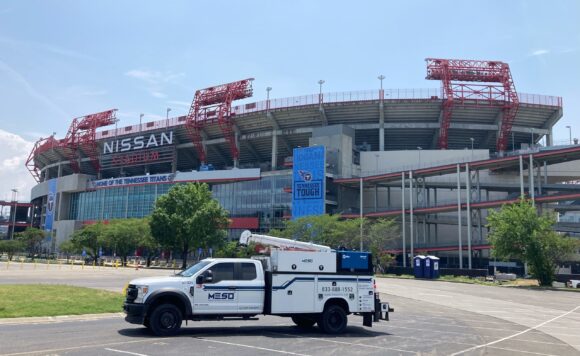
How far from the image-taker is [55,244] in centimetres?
11394

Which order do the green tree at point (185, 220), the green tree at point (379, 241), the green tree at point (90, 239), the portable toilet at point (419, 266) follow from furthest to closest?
the green tree at point (90, 239) → the green tree at point (379, 241) → the green tree at point (185, 220) → the portable toilet at point (419, 266)

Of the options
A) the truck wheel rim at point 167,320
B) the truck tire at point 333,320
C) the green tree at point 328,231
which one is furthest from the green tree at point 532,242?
the truck wheel rim at point 167,320

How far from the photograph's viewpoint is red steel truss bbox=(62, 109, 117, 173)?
10507cm

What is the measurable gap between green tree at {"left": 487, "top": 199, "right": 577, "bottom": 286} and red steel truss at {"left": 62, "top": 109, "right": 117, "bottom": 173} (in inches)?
3237

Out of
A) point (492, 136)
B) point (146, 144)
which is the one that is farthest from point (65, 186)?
point (492, 136)

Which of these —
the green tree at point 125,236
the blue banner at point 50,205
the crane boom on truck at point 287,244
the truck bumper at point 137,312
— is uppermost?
the blue banner at point 50,205

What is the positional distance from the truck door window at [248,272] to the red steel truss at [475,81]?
222 ft

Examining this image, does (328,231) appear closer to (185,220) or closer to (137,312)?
(185,220)

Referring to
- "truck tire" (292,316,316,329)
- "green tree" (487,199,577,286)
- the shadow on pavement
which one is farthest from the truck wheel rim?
"green tree" (487,199,577,286)

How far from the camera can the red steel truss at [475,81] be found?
77000 mm

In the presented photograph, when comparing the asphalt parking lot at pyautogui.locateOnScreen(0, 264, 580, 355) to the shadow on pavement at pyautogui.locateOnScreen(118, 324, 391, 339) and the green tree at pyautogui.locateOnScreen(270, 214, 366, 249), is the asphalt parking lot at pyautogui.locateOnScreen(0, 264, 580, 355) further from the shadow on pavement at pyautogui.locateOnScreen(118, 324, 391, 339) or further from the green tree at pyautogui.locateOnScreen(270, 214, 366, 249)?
the green tree at pyautogui.locateOnScreen(270, 214, 366, 249)

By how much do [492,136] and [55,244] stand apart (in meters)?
96.2

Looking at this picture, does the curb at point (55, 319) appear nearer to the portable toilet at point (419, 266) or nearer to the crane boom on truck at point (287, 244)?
the crane boom on truck at point (287, 244)

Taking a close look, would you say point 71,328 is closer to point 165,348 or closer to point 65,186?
point 165,348
